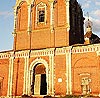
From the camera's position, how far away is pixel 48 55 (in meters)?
26.9

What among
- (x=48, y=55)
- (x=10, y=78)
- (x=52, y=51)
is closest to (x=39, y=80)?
(x=10, y=78)

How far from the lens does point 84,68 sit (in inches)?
980

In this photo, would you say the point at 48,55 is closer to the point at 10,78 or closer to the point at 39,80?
the point at 39,80

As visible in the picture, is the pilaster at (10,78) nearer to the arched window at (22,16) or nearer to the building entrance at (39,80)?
the building entrance at (39,80)

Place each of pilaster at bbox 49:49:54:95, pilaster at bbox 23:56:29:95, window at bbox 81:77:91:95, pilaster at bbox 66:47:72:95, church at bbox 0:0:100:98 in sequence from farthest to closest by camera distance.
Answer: pilaster at bbox 23:56:29:95 < pilaster at bbox 49:49:54:95 < pilaster at bbox 66:47:72:95 < church at bbox 0:0:100:98 < window at bbox 81:77:91:95

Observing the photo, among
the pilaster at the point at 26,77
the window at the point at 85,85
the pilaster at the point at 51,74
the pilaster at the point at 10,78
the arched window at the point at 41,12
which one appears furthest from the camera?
the arched window at the point at 41,12

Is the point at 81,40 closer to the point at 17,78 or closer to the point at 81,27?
the point at 81,27

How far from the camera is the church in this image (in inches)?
979

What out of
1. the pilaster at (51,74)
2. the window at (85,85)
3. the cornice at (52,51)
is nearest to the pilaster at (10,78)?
the cornice at (52,51)

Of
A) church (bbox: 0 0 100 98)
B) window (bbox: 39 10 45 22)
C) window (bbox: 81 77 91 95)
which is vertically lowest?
window (bbox: 81 77 91 95)

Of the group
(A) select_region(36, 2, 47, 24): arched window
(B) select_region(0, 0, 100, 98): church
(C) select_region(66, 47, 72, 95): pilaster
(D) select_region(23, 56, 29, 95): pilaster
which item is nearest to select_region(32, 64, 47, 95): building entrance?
(B) select_region(0, 0, 100, 98): church

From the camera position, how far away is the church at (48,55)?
81.6 ft

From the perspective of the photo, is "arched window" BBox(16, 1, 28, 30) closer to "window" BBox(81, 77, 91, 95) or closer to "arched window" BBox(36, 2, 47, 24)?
"arched window" BBox(36, 2, 47, 24)

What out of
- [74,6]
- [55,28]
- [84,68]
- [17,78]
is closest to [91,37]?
[74,6]
